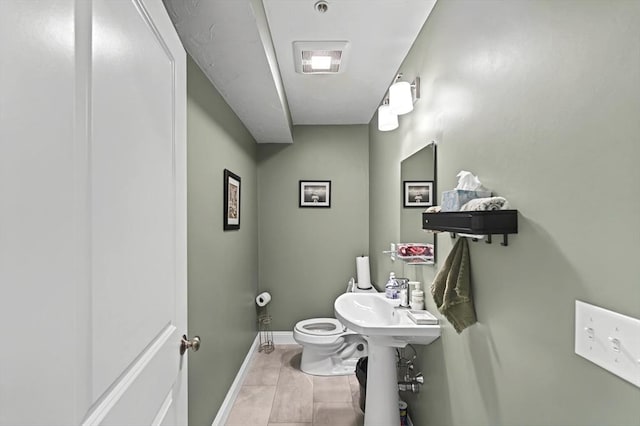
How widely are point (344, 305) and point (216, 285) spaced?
884mm

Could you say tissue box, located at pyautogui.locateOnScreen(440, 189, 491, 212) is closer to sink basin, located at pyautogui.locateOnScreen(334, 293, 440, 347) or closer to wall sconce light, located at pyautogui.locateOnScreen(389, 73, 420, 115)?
sink basin, located at pyautogui.locateOnScreen(334, 293, 440, 347)

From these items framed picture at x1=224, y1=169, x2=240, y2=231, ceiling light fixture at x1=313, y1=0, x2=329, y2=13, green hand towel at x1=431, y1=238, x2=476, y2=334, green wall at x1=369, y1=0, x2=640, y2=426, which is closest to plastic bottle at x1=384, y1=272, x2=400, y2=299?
green wall at x1=369, y1=0, x2=640, y2=426

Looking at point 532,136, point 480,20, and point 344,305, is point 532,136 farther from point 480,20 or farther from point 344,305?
point 344,305

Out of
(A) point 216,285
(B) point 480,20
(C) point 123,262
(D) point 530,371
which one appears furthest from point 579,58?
(A) point 216,285

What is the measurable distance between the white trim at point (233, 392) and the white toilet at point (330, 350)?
490mm

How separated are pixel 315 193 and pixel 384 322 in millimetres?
1795

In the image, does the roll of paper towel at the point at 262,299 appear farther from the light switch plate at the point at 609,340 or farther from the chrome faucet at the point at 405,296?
the light switch plate at the point at 609,340

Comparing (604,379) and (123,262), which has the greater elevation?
(123,262)

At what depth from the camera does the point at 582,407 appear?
0.77 meters

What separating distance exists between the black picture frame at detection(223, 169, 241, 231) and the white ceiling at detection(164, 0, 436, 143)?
536 millimetres

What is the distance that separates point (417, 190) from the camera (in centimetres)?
204

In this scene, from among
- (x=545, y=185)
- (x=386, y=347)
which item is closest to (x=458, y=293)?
(x=545, y=185)

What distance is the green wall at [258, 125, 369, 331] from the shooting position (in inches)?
143

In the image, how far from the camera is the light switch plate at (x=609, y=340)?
63 centimetres
